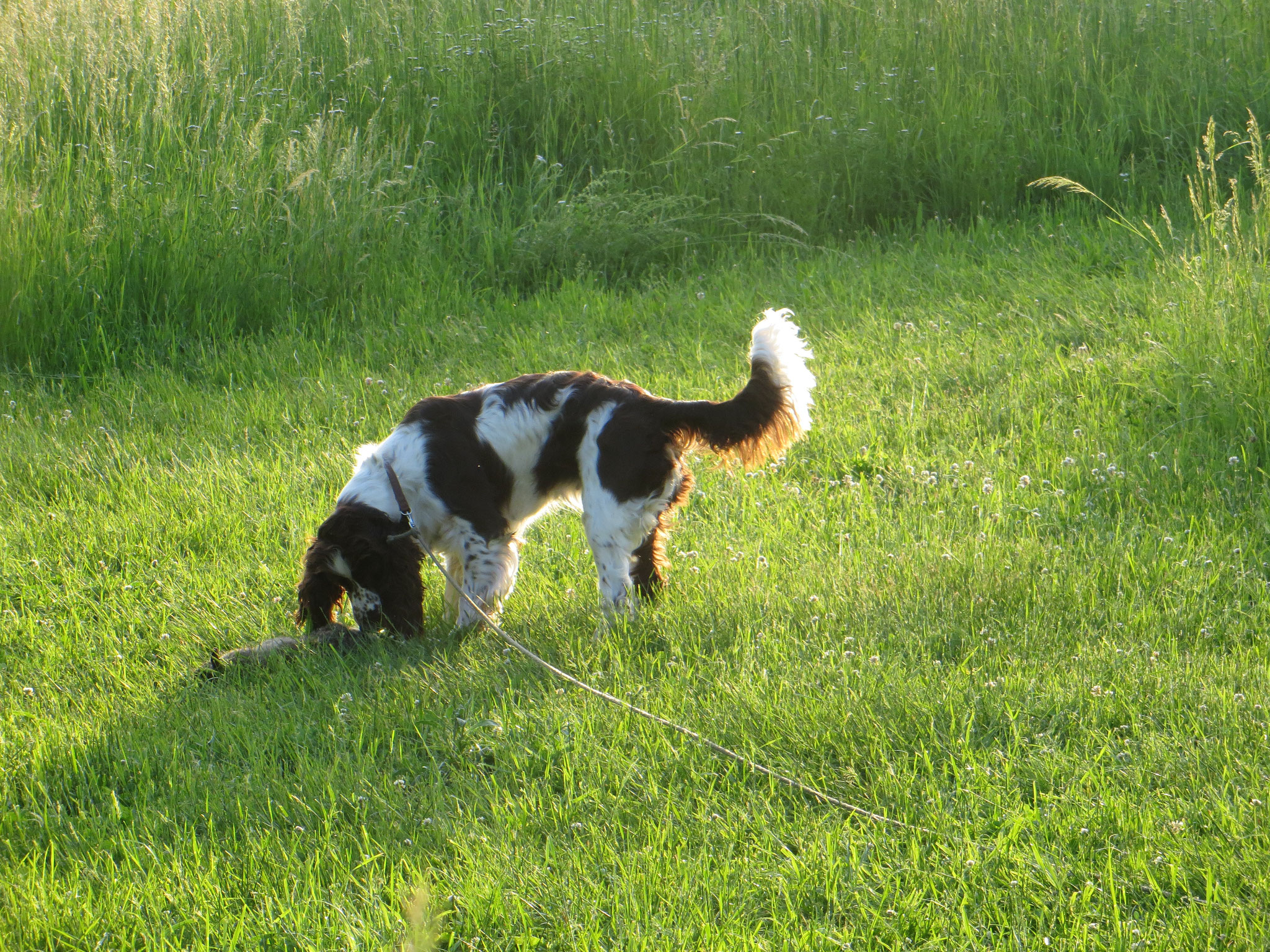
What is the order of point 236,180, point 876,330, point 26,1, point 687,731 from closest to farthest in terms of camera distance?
point 687,731
point 876,330
point 236,180
point 26,1

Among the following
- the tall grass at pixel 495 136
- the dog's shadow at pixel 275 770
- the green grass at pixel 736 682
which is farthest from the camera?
the tall grass at pixel 495 136

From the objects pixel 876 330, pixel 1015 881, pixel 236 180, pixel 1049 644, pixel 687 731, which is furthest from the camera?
pixel 236 180

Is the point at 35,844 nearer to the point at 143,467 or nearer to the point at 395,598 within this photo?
the point at 395,598

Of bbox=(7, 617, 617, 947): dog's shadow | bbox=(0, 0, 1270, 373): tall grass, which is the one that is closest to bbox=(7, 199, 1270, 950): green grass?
bbox=(7, 617, 617, 947): dog's shadow

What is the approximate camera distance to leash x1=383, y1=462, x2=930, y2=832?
3215mm

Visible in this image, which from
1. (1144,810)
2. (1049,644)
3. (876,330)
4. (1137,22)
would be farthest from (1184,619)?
(1137,22)

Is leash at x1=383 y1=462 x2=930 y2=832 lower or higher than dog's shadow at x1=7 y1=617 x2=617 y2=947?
higher

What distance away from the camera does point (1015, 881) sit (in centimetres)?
287

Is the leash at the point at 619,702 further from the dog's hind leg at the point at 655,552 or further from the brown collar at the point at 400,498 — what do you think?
the dog's hind leg at the point at 655,552

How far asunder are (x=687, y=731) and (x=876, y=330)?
4.12m

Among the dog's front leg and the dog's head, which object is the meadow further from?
the dog's front leg

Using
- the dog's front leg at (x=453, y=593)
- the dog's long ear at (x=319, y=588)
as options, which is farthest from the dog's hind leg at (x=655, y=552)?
the dog's long ear at (x=319, y=588)

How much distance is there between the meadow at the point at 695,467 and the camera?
9.98 ft

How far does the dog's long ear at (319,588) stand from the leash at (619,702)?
0.28m
